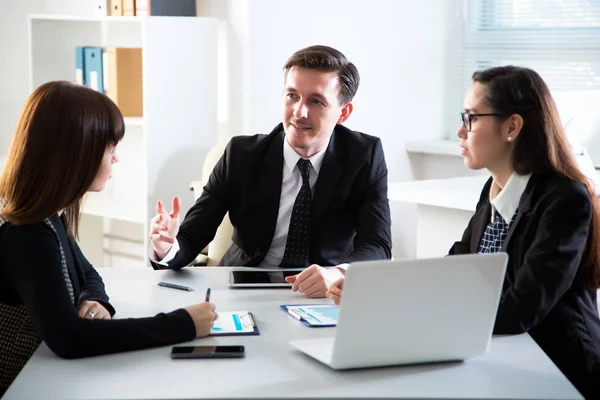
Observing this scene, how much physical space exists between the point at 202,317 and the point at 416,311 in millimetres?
451

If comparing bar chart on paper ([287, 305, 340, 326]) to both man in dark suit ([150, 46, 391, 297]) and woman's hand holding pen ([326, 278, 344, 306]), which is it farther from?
man in dark suit ([150, 46, 391, 297])

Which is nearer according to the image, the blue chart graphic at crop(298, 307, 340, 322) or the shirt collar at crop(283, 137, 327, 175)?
the blue chart graphic at crop(298, 307, 340, 322)

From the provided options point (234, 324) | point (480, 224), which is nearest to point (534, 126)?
point (480, 224)

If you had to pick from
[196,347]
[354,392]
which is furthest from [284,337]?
[354,392]

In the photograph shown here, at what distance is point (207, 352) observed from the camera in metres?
1.61

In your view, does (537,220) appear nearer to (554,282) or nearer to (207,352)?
(554,282)

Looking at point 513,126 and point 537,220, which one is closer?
point 537,220

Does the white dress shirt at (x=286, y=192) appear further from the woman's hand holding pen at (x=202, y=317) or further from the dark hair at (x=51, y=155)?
the dark hair at (x=51, y=155)

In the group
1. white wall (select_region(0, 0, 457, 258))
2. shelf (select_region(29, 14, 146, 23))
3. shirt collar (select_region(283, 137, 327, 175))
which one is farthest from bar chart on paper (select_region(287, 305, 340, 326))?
shelf (select_region(29, 14, 146, 23))

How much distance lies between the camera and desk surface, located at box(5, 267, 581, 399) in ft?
4.69

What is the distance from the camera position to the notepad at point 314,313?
1843 millimetres

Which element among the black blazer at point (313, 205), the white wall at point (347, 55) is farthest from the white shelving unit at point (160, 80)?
the black blazer at point (313, 205)

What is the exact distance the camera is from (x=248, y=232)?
262 centimetres

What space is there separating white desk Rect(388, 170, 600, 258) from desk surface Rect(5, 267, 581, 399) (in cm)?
138
